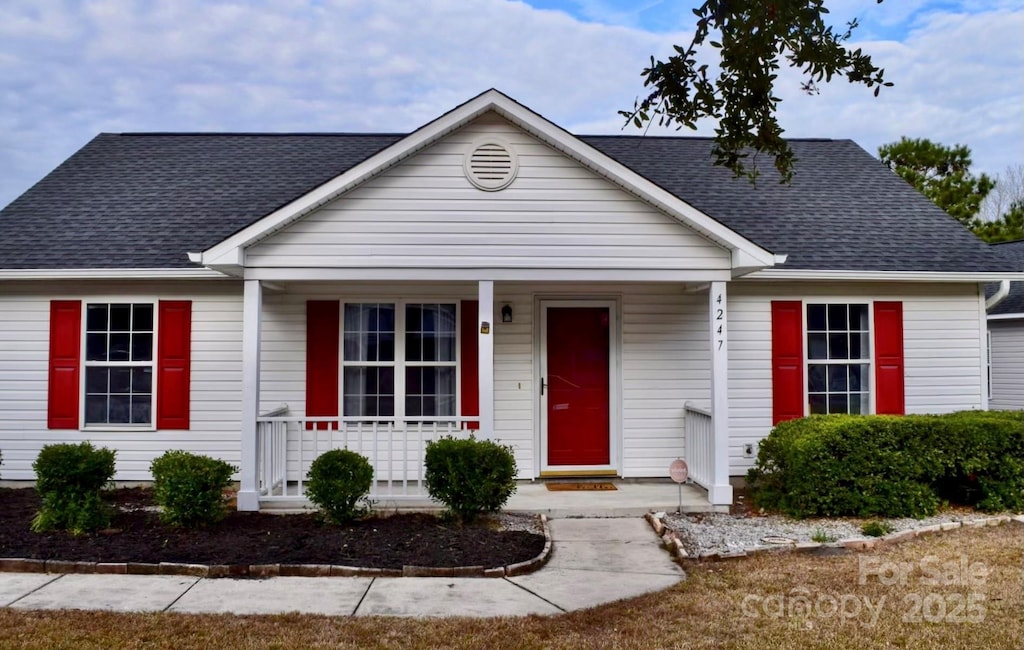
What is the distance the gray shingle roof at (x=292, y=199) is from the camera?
8.94 metres

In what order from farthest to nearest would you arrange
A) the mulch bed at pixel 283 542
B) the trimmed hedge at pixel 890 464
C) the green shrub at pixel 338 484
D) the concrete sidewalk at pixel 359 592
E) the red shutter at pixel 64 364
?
the red shutter at pixel 64 364
the trimmed hedge at pixel 890 464
the green shrub at pixel 338 484
the mulch bed at pixel 283 542
the concrete sidewalk at pixel 359 592

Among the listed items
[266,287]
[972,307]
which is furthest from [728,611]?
[972,307]

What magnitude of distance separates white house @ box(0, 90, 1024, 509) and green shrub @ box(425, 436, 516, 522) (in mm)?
1154

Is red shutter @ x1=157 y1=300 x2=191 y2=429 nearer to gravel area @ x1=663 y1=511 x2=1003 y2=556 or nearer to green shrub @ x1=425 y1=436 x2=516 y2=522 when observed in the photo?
green shrub @ x1=425 y1=436 x2=516 y2=522

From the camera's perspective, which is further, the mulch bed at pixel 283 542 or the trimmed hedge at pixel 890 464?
the trimmed hedge at pixel 890 464

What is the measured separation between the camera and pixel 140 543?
615 centimetres

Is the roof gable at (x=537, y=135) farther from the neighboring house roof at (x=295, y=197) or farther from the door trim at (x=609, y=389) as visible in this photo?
the door trim at (x=609, y=389)

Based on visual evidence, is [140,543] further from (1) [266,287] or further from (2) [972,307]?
(2) [972,307]

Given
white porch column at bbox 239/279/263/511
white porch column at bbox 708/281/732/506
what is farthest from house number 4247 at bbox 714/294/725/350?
white porch column at bbox 239/279/263/511

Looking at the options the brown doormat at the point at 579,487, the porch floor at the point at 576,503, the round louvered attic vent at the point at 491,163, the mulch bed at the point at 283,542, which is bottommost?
the mulch bed at the point at 283,542

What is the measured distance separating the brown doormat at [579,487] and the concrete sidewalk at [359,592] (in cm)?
233

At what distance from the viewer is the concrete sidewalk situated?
190 inches

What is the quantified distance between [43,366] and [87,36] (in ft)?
17.3

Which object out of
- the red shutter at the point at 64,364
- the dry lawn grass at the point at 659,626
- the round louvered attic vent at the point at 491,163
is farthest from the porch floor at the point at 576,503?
the round louvered attic vent at the point at 491,163
